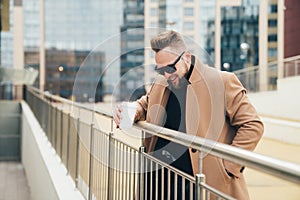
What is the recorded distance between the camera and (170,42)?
2057 millimetres

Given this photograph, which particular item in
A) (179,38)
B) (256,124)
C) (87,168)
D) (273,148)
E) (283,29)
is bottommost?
(273,148)

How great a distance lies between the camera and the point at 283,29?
20750 mm

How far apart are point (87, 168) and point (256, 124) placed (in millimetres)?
2135

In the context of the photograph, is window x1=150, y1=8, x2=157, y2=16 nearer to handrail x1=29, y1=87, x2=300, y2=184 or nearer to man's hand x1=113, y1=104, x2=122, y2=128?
man's hand x1=113, y1=104, x2=122, y2=128

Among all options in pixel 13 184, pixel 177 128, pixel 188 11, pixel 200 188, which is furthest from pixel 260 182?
pixel 188 11

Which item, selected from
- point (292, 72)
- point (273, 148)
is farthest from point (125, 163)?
point (292, 72)

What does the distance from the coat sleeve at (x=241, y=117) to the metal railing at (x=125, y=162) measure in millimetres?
317

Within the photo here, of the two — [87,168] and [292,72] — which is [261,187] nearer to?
[87,168]

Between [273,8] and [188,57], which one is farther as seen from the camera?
[273,8]

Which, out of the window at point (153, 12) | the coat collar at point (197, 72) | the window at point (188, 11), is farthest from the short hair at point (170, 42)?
the window at point (188, 11)

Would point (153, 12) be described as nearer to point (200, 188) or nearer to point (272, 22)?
point (272, 22)

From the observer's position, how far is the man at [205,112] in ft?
5.99

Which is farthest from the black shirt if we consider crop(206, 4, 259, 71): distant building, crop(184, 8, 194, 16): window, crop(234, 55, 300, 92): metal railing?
crop(206, 4, 259, 71): distant building

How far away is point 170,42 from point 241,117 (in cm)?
45
